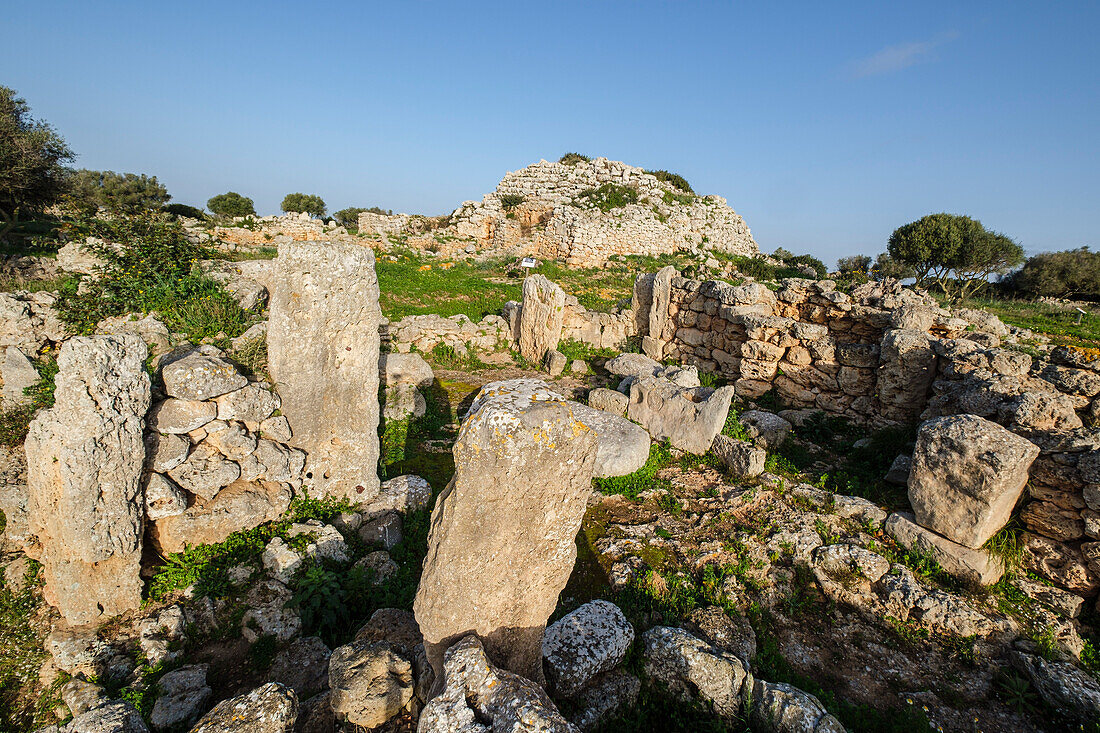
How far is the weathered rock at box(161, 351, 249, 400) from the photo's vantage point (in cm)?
475

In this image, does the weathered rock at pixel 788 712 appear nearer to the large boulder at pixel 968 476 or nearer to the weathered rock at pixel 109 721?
the large boulder at pixel 968 476

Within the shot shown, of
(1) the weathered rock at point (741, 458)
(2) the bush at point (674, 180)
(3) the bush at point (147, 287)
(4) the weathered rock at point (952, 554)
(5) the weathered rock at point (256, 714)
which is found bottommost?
(5) the weathered rock at point (256, 714)

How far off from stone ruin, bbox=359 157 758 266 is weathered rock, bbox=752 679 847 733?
2332cm

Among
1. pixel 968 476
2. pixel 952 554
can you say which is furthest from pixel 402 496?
pixel 968 476

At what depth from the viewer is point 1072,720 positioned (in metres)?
3.80

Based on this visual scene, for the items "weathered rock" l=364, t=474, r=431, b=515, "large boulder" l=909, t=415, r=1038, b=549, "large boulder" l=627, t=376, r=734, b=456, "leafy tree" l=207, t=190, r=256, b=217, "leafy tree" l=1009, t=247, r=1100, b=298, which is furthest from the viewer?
"leafy tree" l=207, t=190, r=256, b=217

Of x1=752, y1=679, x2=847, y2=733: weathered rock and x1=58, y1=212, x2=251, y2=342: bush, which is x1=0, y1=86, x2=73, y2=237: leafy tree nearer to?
x1=58, y1=212, x2=251, y2=342: bush

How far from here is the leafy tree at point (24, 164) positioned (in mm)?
13070

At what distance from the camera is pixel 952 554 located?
17.2 ft

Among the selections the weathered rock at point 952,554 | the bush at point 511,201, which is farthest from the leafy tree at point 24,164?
the weathered rock at point 952,554

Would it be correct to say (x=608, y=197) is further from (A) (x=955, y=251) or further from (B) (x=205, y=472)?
(B) (x=205, y=472)

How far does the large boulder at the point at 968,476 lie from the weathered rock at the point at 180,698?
769cm

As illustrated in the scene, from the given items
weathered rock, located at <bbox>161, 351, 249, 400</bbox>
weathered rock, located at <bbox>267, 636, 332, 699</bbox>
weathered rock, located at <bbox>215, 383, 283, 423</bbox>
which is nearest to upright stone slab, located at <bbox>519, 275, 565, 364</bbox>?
weathered rock, located at <bbox>215, 383, 283, 423</bbox>

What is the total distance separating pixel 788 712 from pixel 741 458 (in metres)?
4.22
